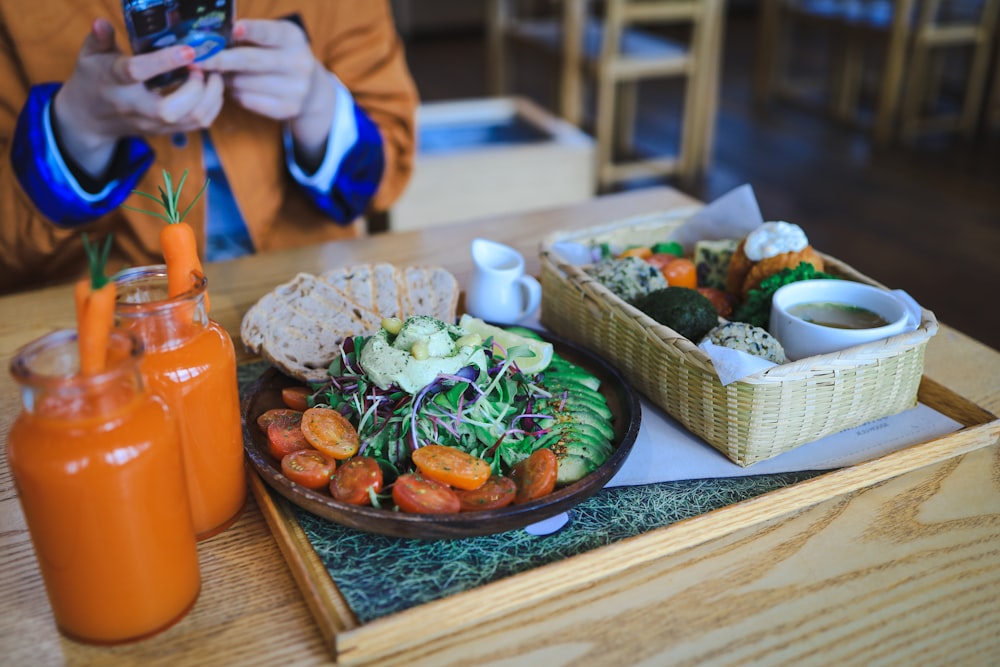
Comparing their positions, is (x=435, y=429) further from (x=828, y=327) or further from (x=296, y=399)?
(x=828, y=327)

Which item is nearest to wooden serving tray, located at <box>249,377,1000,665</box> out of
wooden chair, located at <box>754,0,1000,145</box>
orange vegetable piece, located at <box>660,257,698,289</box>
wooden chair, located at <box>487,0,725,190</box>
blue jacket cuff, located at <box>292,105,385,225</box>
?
orange vegetable piece, located at <box>660,257,698,289</box>

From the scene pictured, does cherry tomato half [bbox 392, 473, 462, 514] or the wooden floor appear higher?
cherry tomato half [bbox 392, 473, 462, 514]

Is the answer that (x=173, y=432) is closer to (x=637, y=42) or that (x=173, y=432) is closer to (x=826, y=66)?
(x=637, y=42)

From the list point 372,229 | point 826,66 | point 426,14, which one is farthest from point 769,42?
point 372,229

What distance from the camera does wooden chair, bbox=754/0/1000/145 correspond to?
4758 mm

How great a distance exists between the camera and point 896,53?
187 inches

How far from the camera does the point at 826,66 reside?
669cm

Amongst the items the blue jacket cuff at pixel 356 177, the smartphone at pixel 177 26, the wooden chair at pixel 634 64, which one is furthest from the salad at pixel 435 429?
the wooden chair at pixel 634 64

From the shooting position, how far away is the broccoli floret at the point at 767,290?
1152 mm

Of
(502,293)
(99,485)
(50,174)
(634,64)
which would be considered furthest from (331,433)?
(634,64)

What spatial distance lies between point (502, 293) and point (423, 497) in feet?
1.65

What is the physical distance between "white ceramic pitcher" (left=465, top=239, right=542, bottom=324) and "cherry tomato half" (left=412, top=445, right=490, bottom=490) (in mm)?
416

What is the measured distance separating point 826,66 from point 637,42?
2892 millimetres

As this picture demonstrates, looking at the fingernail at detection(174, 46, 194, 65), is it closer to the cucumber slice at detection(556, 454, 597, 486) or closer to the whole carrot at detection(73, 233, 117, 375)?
the whole carrot at detection(73, 233, 117, 375)
